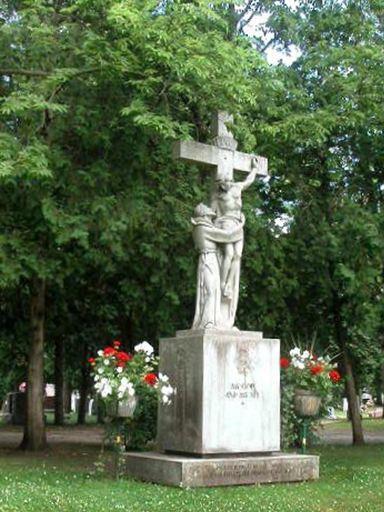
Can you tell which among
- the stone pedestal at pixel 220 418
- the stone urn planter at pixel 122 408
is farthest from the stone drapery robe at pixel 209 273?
the stone urn planter at pixel 122 408

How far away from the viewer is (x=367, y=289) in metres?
18.8

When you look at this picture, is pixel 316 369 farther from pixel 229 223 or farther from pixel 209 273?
pixel 229 223

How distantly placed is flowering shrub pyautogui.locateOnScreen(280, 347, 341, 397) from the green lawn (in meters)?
1.36

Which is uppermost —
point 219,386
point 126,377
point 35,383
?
point 126,377

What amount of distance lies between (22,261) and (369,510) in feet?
26.0

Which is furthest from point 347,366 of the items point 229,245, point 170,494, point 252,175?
point 170,494

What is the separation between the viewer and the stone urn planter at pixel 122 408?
11.0 m

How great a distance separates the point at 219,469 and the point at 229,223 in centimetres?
355

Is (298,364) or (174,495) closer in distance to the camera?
(174,495)

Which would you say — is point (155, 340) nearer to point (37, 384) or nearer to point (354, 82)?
point (37, 384)

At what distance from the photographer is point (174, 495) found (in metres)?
10.0

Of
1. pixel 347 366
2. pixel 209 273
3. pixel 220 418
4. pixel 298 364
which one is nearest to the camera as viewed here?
pixel 220 418

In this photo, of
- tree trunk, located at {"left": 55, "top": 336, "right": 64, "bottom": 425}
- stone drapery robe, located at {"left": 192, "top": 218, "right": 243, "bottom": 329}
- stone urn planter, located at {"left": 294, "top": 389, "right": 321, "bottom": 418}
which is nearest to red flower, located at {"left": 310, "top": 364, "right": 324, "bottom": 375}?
stone urn planter, located at {"left": 294, "top": 389, "right": 321, "bottom": 418}

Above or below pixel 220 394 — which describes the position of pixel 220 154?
above
